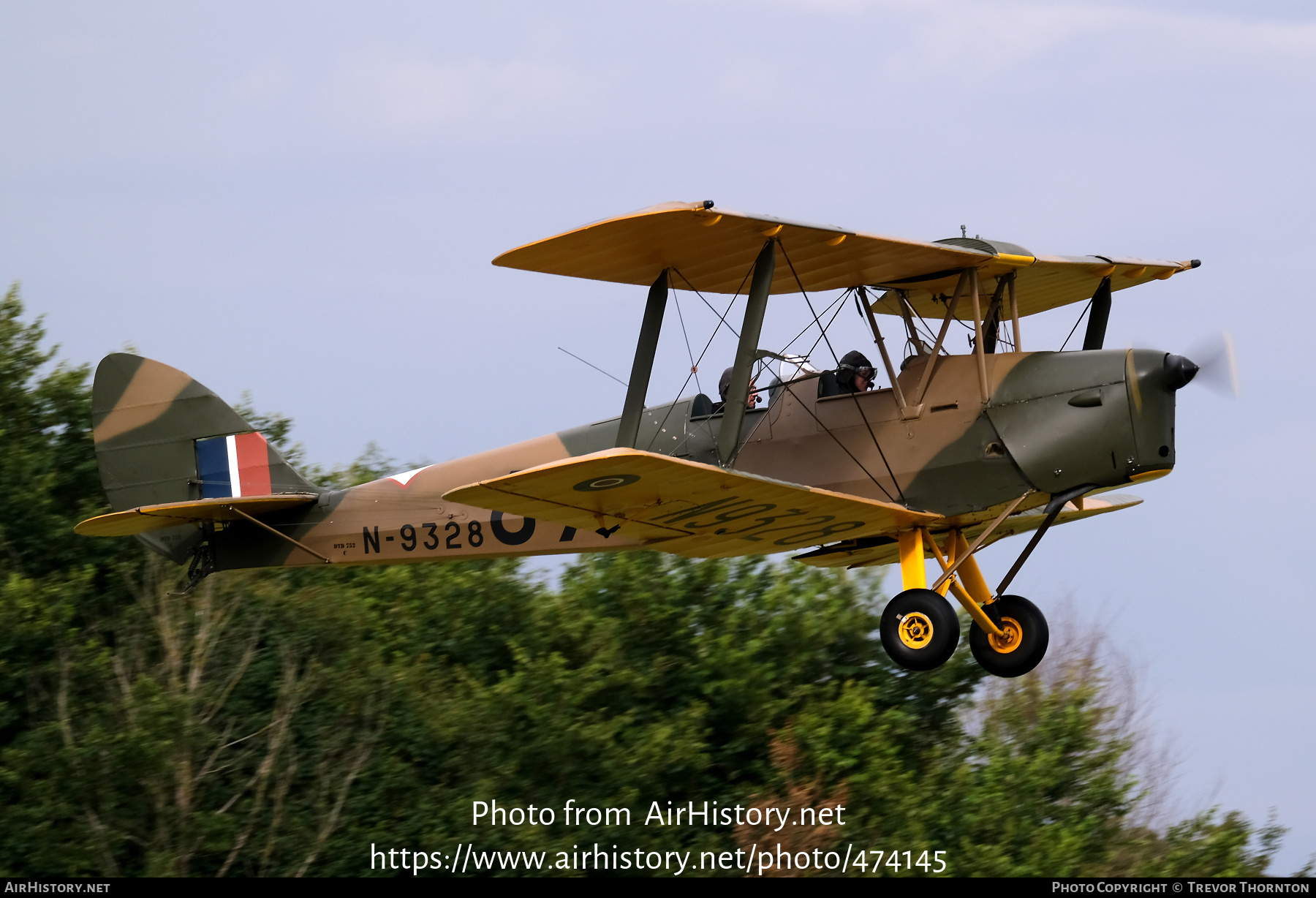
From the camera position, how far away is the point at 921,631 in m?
9.48

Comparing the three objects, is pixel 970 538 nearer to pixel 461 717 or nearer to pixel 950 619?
pixel 950 619

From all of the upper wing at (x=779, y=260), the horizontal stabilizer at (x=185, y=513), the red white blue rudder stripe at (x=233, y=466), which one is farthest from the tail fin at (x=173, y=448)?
the upper wing at (x=779, y=260)

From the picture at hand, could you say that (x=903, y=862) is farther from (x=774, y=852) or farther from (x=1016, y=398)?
(x=1016, y=398)

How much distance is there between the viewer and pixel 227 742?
1744cm

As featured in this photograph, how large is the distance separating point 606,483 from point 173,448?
5.23m

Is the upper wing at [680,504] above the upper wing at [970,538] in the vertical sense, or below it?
above

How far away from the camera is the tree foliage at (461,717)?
16422 mm

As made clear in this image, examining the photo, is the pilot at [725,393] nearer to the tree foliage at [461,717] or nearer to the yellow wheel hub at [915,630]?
the yellow wheel hub at [915,630]

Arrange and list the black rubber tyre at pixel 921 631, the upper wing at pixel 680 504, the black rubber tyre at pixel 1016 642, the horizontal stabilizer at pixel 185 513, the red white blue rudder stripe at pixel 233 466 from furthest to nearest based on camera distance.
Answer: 1. the red white blue rudder stripe at pixel 233 466
2. the horizontal stabilizer at pixel 185 513
3. the black rubber tyre at pixel 1016 642
4. the black rubber tyre at pixel 921 631
5. the upper wing at pixel 680 504

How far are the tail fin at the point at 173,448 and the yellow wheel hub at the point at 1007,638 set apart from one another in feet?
18.0

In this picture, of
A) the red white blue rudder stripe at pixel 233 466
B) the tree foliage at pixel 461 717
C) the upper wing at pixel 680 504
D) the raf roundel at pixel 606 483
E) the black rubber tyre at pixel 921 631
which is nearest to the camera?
the upper wing at pixel 680 504

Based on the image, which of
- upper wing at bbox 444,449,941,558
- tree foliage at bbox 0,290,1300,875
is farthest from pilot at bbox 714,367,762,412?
tree foliage at bbox 0,290,1300,875

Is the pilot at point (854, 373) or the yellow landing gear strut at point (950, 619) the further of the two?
the pilot at point (854, 373)

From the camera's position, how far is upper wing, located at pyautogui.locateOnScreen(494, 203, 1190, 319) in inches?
352
